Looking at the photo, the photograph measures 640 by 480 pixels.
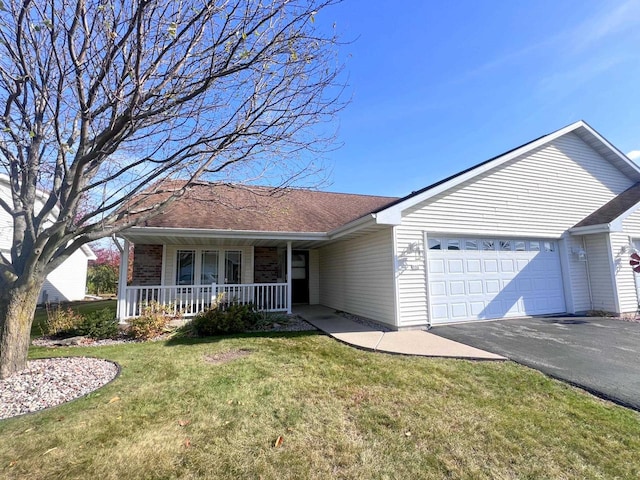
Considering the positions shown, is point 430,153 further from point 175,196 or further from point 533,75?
point 175,196

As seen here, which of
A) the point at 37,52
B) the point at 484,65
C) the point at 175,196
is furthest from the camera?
the point at 484,65

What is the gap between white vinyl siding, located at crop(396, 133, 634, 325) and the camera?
8195mm

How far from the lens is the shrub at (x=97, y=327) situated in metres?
7.59

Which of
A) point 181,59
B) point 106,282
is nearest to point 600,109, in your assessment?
point 181,59

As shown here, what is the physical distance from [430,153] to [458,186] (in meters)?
3.65

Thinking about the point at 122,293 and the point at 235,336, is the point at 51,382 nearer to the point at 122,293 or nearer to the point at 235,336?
the point at 235,336

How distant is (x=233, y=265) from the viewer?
1162 cm

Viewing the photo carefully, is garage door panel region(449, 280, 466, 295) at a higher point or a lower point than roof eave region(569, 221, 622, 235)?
lower

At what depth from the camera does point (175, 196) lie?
5715 millimetres

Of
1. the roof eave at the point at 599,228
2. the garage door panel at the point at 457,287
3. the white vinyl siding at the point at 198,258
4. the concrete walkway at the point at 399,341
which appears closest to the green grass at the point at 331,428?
the concrete walkway at the point at 399,341

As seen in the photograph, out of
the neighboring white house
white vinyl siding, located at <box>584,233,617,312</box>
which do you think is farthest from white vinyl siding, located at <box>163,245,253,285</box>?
white vinyl siding, located at <box>584,233,617,312</box>

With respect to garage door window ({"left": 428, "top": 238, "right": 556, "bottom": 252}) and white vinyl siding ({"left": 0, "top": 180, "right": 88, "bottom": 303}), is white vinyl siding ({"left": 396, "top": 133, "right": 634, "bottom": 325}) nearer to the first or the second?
garage door window ({"left": 428, "top": 238, "right": 556, "bottom": 252})

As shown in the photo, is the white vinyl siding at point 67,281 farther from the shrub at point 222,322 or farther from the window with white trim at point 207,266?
the shrub at point 222,322

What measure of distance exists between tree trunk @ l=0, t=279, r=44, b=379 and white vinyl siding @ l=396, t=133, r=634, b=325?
727 cm
